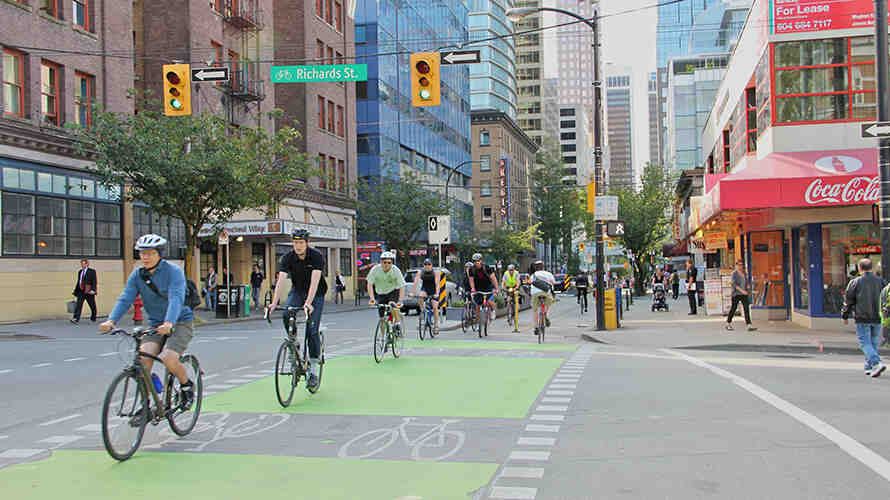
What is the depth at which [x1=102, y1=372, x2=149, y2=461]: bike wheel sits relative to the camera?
6.78 metres

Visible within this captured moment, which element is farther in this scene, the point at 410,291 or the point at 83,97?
the point at 410,291

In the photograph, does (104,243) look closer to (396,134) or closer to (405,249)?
(405,249)

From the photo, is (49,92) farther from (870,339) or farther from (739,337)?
(870,339)

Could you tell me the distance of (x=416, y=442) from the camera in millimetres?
7723

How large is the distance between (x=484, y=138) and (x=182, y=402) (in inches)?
3831

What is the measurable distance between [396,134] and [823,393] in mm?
53211

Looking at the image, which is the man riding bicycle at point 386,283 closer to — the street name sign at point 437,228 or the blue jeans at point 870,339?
the blue jeans at point 870,339

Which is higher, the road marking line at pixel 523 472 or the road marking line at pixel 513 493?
the road marking line at pixel 513 493

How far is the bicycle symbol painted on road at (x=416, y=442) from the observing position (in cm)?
723

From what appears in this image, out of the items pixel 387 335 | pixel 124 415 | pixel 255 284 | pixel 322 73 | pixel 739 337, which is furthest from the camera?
pixel 255 284

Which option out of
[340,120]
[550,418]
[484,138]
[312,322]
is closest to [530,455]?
[550,418]

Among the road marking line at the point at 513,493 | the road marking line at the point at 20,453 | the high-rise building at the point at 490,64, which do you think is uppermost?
the high-rise building at the point at 490,64

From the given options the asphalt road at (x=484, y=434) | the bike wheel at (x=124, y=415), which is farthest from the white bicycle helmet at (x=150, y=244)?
the asphalt road at (x=484, y=434)

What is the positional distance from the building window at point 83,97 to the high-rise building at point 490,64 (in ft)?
260
